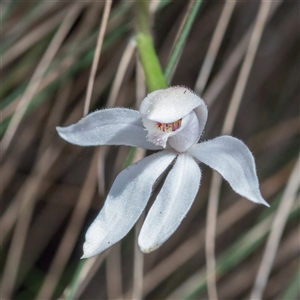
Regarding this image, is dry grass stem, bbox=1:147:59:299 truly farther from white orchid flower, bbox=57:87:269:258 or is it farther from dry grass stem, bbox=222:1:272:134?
white orchid flower, bbox=57:87:269:258

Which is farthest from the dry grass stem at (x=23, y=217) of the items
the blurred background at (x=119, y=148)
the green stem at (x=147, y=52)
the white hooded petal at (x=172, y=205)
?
the white hooded petal at (x=172, y=205)

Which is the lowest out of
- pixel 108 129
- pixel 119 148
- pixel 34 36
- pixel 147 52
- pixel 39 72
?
pixel 108 129

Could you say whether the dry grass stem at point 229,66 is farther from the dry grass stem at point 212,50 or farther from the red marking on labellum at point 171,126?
the red marking on labellum at point 171,126

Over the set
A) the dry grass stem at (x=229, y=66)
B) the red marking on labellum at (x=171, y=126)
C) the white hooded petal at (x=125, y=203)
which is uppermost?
the dry grass stem at (x=229, y=66)

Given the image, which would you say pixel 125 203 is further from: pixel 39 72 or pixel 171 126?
pixel 39 72

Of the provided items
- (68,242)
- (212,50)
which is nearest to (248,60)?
(212,50)

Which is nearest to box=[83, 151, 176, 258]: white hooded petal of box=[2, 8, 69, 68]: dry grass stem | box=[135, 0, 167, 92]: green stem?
box=[135, 0, 167, 92]: green stem

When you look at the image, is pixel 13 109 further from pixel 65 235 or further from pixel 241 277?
pixel 241 277
